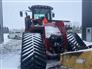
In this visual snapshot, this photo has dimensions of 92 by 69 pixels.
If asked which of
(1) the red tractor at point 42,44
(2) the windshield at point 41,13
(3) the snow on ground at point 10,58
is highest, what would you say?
(2) the windshield at point 41,13

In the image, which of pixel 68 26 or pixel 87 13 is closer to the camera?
pixel 68 26

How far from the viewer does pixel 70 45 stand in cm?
875

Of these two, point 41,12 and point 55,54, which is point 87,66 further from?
point 41,12

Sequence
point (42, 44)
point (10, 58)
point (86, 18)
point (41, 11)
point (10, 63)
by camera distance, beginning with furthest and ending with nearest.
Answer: point (86, 18), point (41, 11), point (10, 58), point (10, 63), point (42, 44)

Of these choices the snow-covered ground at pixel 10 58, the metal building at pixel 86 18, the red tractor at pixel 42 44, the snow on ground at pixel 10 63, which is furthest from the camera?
the metal building at pixel 86 18

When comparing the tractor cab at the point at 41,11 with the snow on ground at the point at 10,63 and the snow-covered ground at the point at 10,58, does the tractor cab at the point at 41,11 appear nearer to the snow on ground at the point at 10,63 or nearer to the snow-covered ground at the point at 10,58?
the snow-covered ground at the point at 10,58

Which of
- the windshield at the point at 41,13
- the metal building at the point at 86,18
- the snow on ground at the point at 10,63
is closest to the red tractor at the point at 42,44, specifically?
the snow on ground at the point at 10,63

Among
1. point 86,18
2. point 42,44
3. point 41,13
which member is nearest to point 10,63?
point 42,44

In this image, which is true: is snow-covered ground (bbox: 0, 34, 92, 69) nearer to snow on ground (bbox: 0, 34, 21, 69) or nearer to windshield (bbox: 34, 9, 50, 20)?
snow on ground (bbox: 0, 34, 21, 69)

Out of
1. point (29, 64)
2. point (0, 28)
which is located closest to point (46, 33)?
point (29, 64)

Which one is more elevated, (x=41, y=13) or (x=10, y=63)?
(x=41, y=13)

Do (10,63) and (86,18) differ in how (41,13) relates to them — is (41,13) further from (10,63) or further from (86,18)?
(86,18)

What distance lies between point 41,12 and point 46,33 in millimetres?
3646

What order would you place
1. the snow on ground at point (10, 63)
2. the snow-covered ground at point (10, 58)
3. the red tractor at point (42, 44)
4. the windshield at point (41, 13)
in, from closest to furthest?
the red tractor at point (42, 44) → the snow on ground at point (10, 63) → the snow-covered ground at point (10, 58) → the windshield at point (41, 13)
